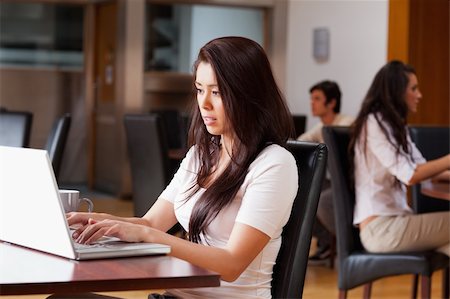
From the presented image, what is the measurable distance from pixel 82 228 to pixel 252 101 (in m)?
0.50

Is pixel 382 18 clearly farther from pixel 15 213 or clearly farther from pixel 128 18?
pixel 15 213

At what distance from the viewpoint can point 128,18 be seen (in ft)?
32.6

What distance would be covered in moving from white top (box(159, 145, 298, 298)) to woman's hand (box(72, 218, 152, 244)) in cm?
23

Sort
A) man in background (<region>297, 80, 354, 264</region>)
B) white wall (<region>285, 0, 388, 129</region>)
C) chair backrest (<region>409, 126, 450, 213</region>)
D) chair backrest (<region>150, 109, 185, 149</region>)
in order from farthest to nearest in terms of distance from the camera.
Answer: chair backrest (<region>150, 109, 185, 149</region>) → white wall (<region>285, 0, 388, 129</region>) → man in background (<region>297, 80, 354, 264</region>) → chair backrest (<region>409, 126, 450, 213</region>)

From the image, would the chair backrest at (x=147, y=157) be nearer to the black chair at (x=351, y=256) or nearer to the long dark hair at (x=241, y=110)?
the black chair at (x=351, y=256)

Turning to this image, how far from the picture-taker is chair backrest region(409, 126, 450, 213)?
4777 mm

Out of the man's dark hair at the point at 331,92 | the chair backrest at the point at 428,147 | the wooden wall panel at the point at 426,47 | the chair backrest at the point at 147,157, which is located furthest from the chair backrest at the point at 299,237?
the wooden wall panel at the point at 426,47

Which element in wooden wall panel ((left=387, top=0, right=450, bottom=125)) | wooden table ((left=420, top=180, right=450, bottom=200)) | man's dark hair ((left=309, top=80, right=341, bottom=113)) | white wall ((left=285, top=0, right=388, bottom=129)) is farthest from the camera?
white wall ((left=285, top=0, right=388, bottom=129))

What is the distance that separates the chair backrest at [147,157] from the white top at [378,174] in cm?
185

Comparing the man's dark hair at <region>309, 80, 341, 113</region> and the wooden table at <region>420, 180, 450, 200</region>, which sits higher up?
the man's dark hair at <region>309, 80, 341, 113</region>

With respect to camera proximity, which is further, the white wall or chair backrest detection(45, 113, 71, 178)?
the white wall

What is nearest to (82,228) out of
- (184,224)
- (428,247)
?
(184,224)

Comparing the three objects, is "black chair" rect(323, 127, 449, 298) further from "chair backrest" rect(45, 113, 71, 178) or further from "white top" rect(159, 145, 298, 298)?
"white top" rect(159, 145, 298, 298)

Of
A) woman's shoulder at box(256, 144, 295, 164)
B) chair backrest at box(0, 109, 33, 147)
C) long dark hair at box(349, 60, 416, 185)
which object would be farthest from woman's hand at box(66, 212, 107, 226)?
chair backrest at box(0, 109, 33, 147)
